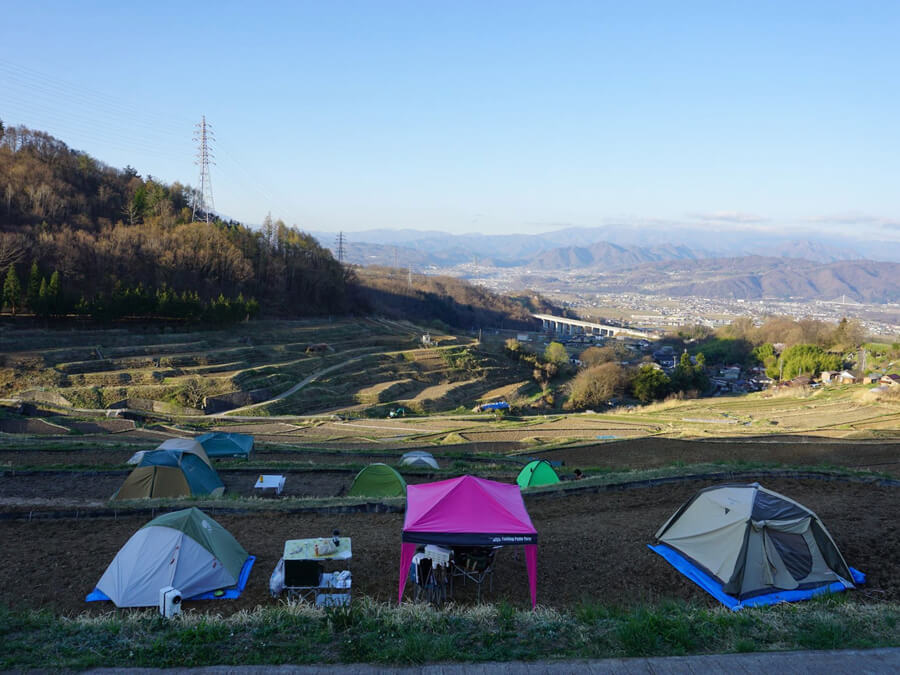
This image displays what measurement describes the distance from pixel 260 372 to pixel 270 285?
85.9 feet

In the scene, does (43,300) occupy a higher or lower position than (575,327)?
higher

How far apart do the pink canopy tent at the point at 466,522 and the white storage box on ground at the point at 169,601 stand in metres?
2.88

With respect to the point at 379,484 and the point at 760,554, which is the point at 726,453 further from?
the point at 760,554

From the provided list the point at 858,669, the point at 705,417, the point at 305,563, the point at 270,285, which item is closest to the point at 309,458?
the point at 305,563

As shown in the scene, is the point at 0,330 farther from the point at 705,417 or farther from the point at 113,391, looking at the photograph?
the point at 705,417

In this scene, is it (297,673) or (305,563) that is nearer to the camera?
(297,673)

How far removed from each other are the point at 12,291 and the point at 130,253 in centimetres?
1337

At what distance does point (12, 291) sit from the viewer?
4253 centimetres

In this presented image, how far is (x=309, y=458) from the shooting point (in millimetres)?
22719

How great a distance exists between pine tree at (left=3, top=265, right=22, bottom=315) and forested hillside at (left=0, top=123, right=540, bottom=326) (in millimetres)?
74

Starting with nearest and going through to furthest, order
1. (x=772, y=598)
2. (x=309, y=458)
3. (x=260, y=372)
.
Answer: (x=772, y=598)
(x=309, y=458)
(x=260, y=372)

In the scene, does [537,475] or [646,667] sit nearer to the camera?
[646,667]

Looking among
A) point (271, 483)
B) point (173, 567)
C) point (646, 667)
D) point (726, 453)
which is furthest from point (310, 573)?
point (726, 453)

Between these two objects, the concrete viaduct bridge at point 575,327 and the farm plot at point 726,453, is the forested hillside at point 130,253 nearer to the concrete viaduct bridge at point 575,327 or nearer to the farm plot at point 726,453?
the farm plot at point 726,453
